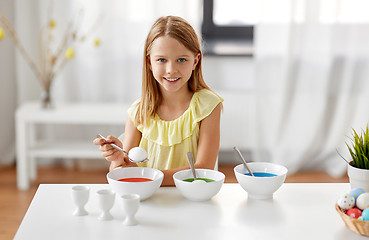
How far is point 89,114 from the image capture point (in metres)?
3.28

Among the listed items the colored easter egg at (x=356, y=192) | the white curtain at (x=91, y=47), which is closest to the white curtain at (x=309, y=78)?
the white curtain at (x=91, y=47)

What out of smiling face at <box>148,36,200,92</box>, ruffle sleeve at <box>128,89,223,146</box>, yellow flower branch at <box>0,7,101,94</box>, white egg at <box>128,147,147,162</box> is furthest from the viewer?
yellow flower branch at <box>0,7,101,94</box>

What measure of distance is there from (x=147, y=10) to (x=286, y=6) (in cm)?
86

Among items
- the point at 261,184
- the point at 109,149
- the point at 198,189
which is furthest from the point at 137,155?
the point at 261,184

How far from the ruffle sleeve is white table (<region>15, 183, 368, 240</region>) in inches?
12.4

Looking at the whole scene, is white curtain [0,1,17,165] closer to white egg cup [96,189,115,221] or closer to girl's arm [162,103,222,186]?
girl's arm [162,103,222,186]

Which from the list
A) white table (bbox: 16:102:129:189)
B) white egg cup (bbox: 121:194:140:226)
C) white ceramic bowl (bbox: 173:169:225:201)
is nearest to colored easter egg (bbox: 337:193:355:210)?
white ceramic bowl (bbox: 173:169:225:201)

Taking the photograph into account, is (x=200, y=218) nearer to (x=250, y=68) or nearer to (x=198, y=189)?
(x=198, y=189)

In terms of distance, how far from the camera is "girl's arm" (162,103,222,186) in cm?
176

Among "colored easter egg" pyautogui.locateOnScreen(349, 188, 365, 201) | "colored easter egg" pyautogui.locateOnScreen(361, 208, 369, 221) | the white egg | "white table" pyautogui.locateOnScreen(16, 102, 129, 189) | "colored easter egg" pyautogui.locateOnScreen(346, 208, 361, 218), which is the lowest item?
"white table" pyautogui.locateOnScreen(16, 102, 129, 189)

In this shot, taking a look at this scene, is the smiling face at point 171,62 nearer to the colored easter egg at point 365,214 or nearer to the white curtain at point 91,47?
the colored easter egg at point 365,214

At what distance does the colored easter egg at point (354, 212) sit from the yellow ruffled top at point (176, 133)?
2.01 feet

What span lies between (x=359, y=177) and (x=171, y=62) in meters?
0.63

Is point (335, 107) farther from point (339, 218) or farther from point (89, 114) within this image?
point (339, 218)
